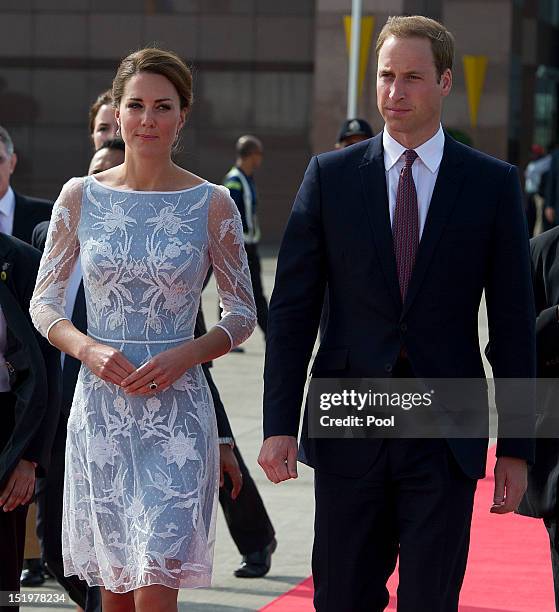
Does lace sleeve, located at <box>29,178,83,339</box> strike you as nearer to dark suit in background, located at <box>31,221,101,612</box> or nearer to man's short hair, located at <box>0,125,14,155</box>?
dark suit in background, located at <box>31,221,101,612</box>

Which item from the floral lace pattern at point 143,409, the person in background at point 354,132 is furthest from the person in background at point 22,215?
the person in background at point 354,132

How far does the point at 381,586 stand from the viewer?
4.25 meters

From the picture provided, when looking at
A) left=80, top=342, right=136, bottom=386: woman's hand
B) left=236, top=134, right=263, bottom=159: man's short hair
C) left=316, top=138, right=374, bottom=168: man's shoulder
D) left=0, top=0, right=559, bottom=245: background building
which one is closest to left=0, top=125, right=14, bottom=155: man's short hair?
left=80, top=342, right=136, bottom=386: woman's hand

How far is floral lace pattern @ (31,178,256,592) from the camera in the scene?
4.36m

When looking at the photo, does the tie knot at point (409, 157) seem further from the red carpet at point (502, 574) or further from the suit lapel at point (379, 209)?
the red carpet at point (502, 574)

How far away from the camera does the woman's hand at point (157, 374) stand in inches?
171

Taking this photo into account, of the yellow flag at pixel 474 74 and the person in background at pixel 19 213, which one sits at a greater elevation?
the yellow flag at pixel 474 74

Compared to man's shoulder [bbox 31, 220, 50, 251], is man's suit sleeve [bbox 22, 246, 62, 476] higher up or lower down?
lower down

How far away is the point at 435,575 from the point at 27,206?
304cm

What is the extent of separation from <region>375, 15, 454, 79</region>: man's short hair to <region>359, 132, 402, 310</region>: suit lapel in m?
0.29

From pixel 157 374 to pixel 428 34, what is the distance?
1.28 meters

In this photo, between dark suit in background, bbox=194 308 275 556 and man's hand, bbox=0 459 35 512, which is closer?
man's hand, bbox=0 459 35 512

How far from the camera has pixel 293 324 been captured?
425cm

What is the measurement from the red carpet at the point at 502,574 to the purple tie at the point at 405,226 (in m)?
2.52
